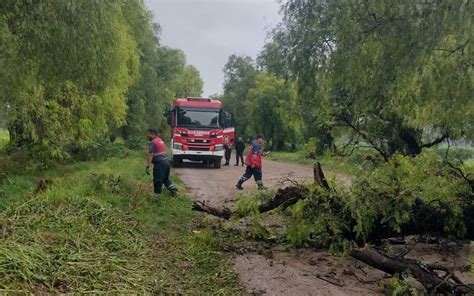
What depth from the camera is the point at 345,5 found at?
620cm

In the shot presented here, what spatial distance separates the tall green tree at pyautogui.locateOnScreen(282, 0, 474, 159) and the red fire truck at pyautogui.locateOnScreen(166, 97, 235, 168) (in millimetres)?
12571

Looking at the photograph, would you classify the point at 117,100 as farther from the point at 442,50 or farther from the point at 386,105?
the point at 442,50

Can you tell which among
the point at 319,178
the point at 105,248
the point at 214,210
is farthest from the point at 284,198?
the point at 105,248

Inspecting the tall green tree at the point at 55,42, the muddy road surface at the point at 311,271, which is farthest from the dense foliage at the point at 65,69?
the muddy road surface at the point at 311,271

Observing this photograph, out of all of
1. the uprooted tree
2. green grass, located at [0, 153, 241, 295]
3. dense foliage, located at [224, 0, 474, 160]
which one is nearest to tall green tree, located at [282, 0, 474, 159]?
dense foliage, located at [224, 0, 474, 160]

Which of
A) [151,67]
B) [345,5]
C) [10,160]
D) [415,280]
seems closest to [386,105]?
[345,5]

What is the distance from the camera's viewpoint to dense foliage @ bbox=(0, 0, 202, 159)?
27.8 feet

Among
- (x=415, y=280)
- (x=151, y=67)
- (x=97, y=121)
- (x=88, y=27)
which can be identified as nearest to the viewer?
(x=415, y=280)

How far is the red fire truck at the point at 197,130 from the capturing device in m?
21.3

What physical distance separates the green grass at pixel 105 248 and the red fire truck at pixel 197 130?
11.3 meters

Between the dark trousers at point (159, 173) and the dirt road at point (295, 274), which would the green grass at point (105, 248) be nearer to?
the dirt road at point (295, 274)

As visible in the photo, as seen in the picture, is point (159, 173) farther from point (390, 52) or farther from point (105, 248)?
point (390, 52)

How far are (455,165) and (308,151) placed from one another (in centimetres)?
274

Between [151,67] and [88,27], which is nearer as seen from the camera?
[88,27]
